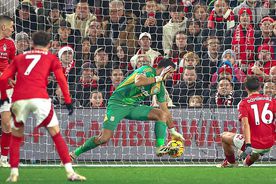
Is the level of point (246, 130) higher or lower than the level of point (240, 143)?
higher

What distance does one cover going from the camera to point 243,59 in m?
16.7

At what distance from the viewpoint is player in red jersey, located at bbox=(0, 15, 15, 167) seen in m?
13.0

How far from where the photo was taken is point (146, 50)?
54.6 ft

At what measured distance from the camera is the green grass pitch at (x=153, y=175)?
34.9 feet

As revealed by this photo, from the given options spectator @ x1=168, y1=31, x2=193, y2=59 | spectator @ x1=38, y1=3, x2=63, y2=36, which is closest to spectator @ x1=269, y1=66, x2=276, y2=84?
spectator @ x1=168, y1=31, x2=193, y2=59

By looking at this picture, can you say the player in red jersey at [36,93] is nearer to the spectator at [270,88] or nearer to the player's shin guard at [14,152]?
the player's shin guard at [14,152]

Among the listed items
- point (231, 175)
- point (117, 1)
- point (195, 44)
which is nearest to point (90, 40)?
point (117, 1)

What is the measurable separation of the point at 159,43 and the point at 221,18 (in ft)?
4.33

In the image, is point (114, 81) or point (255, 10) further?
point (255, 10)

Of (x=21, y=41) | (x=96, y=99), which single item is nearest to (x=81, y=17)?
(x=21, y=41)

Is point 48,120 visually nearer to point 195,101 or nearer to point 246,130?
point 246,130

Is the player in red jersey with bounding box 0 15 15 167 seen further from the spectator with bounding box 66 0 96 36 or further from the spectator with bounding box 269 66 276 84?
the spectator with bounding box 269 66 276 84

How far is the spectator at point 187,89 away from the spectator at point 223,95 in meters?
0.30

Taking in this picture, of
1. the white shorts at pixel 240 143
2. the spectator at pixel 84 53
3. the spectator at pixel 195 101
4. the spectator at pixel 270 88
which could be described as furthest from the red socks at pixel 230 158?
the spectator at pixel 84 53
